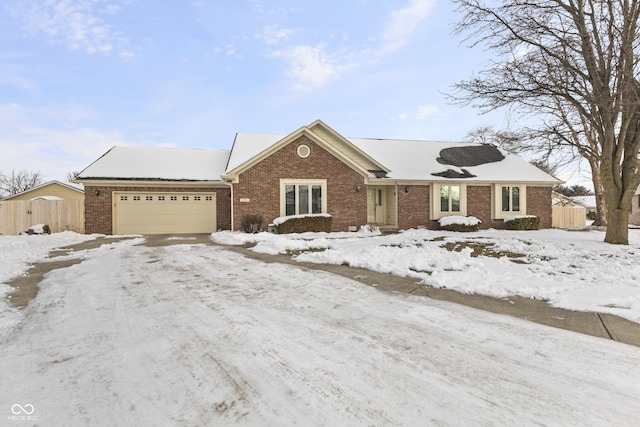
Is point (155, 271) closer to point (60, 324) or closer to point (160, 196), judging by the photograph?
point (60, 324)

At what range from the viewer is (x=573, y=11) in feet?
32.3

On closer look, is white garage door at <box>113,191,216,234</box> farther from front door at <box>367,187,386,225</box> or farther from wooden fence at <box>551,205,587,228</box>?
wooden fence at <box>551,205,587,228</box>

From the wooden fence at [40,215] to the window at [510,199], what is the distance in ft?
76.6

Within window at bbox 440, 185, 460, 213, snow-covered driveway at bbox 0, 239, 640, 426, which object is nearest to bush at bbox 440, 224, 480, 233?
window at bbox 440, 185, 460, 213

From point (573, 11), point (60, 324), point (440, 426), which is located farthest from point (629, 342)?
point (573, 11)

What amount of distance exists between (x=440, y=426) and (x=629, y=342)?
2723 mm

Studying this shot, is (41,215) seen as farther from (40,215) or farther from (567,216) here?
(567,216)

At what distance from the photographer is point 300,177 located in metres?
15.7

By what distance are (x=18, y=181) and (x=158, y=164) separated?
59961mm

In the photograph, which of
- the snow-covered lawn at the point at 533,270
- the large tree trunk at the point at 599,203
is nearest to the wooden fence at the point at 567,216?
the large tree trunk at the point at 599,203

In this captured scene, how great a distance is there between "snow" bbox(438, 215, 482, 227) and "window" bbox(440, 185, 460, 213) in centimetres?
89

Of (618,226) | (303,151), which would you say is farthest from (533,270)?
(303,151)

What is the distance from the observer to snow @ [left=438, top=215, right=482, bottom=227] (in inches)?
666

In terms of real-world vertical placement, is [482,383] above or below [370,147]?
below
